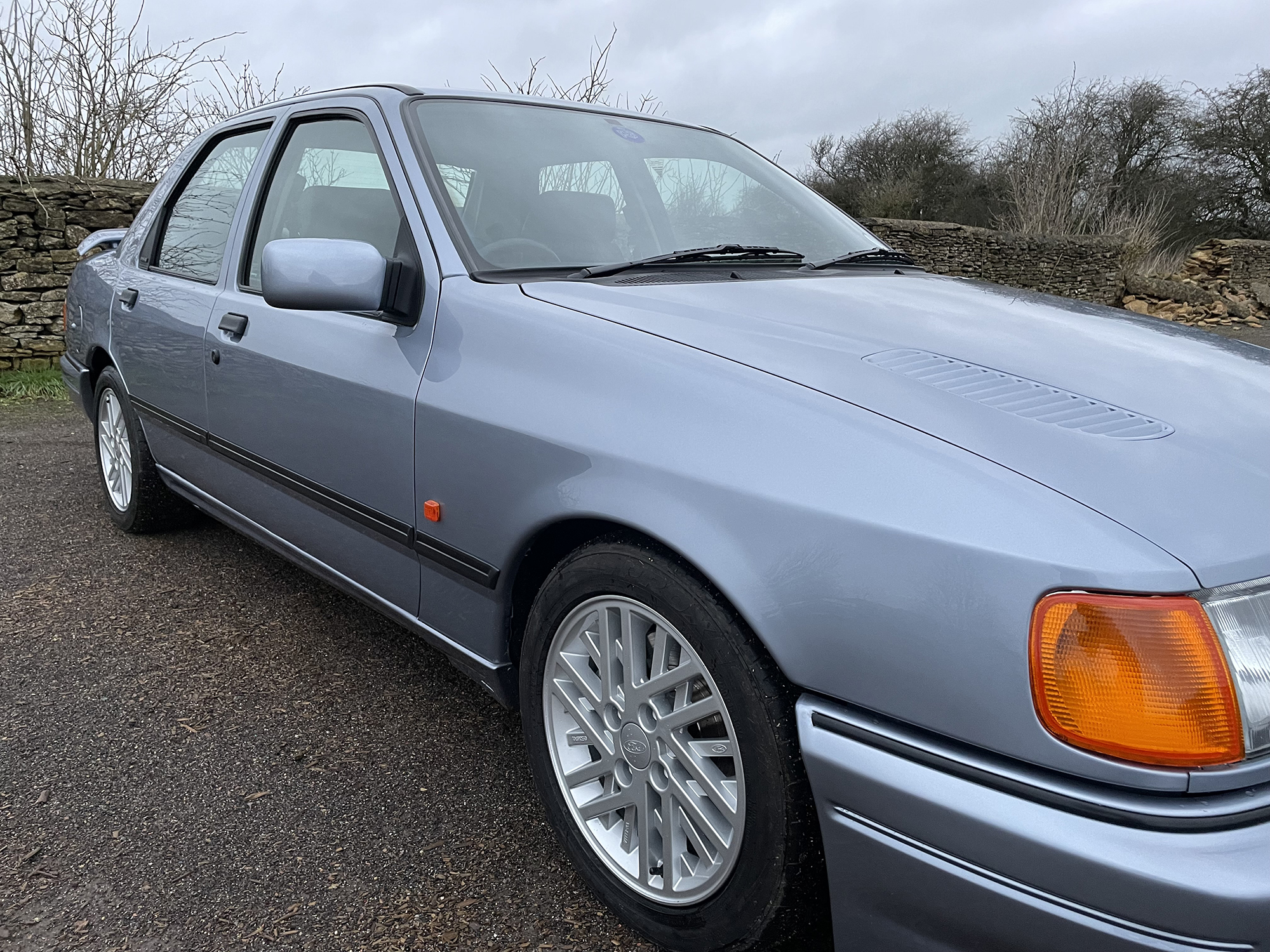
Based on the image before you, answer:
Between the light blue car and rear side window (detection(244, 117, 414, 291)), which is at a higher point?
rear side window (detection(244, 117, 414, 291))

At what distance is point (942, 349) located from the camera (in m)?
1.67

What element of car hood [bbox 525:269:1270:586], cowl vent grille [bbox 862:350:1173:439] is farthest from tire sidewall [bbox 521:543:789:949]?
cowl vent grille [bbox 862:350:1173:439]

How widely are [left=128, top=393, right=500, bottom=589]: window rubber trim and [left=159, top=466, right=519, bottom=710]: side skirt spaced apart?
20cm

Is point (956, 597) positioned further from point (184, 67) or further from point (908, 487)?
point (184, 67)

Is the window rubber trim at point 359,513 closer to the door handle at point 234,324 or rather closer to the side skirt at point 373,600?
the side skirt at point 373,600

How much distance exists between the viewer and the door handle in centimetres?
265

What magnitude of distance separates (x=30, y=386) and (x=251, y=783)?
6.85 m

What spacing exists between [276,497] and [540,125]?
125cm

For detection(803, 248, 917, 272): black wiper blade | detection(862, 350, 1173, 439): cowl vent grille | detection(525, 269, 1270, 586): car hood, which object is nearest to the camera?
detection(525, 269, 1270, 586): car hood

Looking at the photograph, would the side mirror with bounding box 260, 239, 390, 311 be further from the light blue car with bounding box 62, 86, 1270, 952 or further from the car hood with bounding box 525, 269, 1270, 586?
the car hood with bounding box 525, 269, 1270, 586

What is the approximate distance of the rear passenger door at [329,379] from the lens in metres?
2.09

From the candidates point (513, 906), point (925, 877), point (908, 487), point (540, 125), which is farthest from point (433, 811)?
point (540, 125)

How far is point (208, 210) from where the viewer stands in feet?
10.6

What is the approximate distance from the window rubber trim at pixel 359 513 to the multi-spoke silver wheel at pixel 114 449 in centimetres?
86
